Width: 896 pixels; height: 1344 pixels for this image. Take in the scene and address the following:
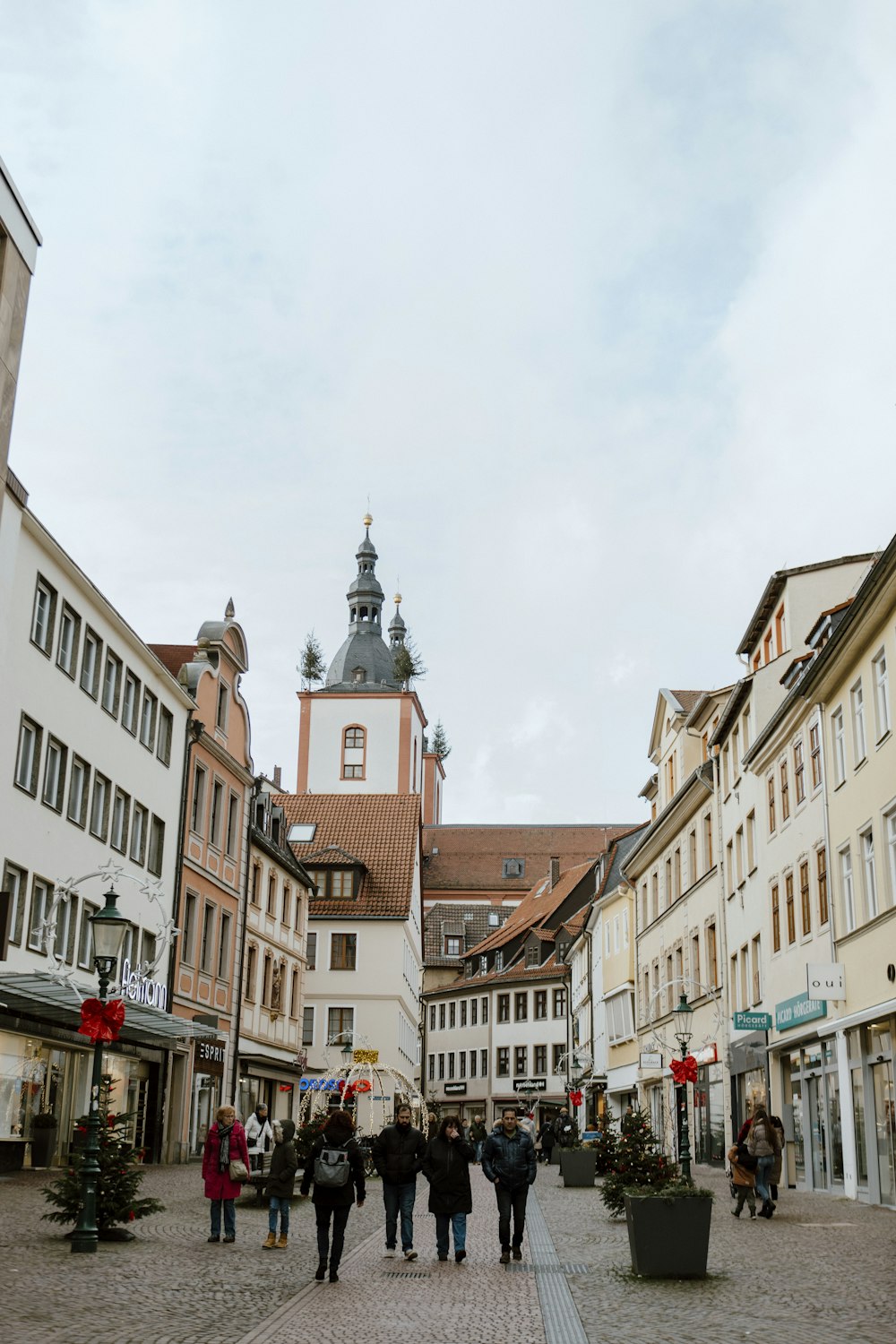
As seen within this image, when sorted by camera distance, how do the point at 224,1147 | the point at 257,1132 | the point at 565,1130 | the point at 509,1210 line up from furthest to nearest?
the point at 565,1130 → the point at 257,1132 → the point at 224,1147 → the point at 509,1210

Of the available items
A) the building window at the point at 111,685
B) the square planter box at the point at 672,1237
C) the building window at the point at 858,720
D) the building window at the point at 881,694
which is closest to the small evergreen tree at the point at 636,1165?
the square planter box at the point at 672,1237

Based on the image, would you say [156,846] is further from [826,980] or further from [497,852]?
[497,852]

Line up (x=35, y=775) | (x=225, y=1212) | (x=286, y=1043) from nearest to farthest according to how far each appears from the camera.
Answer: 1. (x=225, y=1212)
2. (x=35, y=775)
3. (x=286, y=1043)

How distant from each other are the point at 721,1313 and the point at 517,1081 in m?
68.8

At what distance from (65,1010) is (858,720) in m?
14.0

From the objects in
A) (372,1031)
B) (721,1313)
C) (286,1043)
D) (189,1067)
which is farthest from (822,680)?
(372,1031)

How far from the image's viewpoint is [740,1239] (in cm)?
1698

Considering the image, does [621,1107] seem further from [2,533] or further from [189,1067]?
[2,533]

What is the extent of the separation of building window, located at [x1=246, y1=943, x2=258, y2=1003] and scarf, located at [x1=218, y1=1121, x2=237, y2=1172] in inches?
1118

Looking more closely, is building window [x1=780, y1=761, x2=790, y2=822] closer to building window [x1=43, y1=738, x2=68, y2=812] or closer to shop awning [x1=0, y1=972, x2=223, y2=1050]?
shop awning [x1=0, y1=972, x2=223, y2=1050]

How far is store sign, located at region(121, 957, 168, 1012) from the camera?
30147mm

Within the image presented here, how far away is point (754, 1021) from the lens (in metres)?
29.2

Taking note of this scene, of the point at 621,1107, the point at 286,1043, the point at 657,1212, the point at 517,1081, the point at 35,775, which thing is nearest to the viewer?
the point at 657,1212

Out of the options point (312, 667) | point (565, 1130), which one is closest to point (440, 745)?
point (312, 667)
